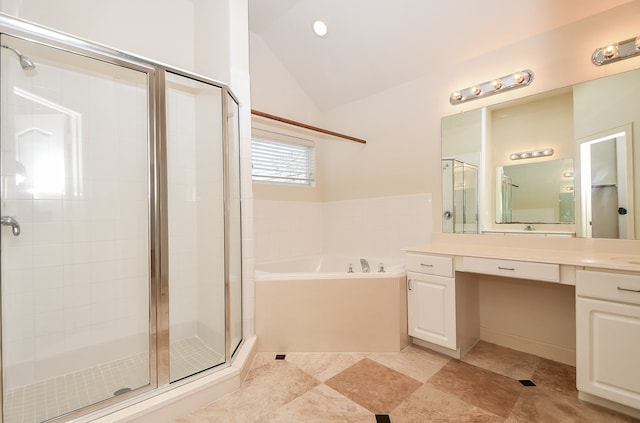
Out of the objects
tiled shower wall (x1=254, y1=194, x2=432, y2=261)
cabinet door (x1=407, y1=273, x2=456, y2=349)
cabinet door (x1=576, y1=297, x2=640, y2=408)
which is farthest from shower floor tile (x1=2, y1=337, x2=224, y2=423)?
cabinet door (x1=576, y1=297, x2=640, y2=408)

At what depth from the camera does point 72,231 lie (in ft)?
6.10

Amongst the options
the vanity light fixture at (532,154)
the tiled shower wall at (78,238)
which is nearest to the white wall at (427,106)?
the vanity light fixture at (532,154)

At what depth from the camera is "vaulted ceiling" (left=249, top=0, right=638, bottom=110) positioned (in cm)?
203

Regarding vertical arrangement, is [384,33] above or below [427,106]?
above

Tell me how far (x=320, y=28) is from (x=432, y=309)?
272 cm

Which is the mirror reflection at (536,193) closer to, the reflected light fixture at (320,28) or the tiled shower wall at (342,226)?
the tiled shower wall at (342,226)

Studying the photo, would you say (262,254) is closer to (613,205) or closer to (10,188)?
(10,188)

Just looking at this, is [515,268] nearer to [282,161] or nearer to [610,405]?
[610,405]

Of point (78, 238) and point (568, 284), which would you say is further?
point (78, 238)

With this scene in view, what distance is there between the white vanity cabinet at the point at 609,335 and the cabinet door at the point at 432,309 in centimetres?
66

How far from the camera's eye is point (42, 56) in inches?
63.7

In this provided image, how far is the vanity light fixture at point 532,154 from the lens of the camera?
6.67 feet

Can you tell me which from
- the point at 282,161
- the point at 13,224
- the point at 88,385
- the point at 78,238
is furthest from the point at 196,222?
the point at 282,161

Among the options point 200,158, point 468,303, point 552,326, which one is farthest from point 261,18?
point 552,326
